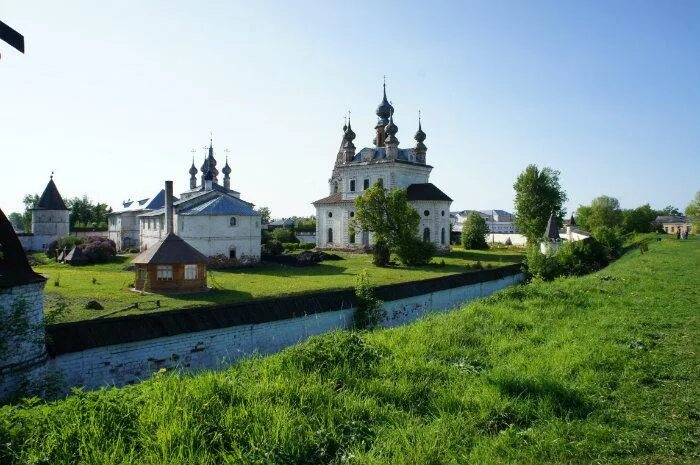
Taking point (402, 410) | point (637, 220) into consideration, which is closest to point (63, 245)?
point (402, 410)

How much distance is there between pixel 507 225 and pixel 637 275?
9892cm

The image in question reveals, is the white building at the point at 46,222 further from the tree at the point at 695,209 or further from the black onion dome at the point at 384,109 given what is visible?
the tree at the point at 695,209

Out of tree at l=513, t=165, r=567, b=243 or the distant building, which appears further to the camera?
the distant building

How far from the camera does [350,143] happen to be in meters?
48.2

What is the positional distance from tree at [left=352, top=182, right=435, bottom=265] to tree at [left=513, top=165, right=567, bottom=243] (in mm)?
16985

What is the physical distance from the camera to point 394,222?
33625 millimetres

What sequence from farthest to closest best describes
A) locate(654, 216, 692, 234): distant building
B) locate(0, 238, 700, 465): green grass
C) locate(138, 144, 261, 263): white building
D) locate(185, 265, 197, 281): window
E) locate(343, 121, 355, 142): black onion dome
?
locate(654, 216, 692, 234): distant building < locate(343, 121, 355, 142): black onion dome < locate(138, 144, 261, 263): white building < locate(185, 265, 197, 281): window < locate(0, 238, 700, 465): green grass

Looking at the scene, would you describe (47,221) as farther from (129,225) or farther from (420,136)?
(420,136)

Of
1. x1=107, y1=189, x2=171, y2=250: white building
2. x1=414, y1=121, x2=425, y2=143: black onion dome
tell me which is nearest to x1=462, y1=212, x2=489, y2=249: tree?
x1=414, y1=121, x2=425, y2=143: black onion dome

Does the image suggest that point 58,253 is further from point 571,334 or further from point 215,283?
point 571,334

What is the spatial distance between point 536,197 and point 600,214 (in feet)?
80.8

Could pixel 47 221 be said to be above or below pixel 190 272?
above

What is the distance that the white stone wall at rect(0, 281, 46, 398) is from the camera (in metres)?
8.84

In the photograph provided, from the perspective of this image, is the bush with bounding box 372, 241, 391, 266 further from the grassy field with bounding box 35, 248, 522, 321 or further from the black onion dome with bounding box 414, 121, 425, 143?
the black onion dome with bounding box 414, 121, 425, 143
